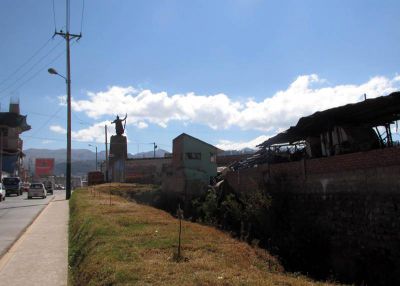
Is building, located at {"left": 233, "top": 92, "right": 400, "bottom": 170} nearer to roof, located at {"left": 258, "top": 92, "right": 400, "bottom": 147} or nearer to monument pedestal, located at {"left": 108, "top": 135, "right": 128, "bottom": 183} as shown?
roof, located at {"left": 258, "top": 92, "right": 400, "bottom": 147}

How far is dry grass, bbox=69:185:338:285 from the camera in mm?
7363

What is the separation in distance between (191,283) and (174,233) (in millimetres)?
5147

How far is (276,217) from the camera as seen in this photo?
1977cm

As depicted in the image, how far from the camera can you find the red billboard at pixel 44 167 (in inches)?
5719

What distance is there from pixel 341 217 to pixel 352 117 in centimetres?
515

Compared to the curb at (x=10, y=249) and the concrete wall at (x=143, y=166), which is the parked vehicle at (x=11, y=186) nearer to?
the concrete wall at (x=143, y=166)

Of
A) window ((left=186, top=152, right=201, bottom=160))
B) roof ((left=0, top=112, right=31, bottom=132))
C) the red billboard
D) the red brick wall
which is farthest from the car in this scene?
the red billboard

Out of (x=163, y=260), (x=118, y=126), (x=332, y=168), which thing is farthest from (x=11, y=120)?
(x=163, y=260)

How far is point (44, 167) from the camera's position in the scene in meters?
146

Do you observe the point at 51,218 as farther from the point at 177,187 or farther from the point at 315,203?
the point at 177,187

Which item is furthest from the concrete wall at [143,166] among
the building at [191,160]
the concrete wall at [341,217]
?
the concrete wall at [341,217]

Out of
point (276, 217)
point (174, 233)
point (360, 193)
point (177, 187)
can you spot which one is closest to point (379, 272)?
point (360, 193)

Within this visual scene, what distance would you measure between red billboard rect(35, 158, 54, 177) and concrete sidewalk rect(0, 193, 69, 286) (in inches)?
5231

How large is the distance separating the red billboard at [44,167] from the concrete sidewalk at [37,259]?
132858 mm
